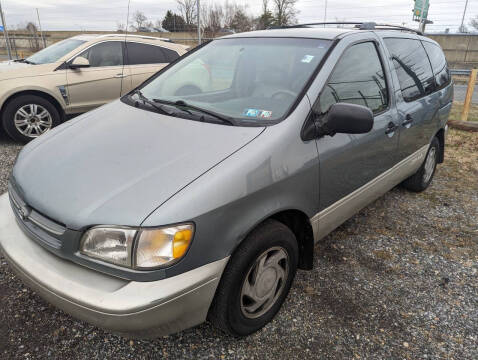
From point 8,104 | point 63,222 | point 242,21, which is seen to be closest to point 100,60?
point 8,104

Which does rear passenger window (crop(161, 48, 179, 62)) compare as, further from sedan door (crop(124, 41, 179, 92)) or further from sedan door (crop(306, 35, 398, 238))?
sedan door (crop(306, 35, 398, 238))

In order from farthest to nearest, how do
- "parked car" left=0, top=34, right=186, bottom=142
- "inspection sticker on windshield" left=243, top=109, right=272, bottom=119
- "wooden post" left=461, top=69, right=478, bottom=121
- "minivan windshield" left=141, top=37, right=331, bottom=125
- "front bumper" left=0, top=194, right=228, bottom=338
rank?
"wooden post" left=461, top=69, right=478, bottom=121
"parked car" left=0, top=34, right=186, bottom=142
"minivan windshield" left=141, top=37, right=331, bottom=125
"inspection sticker on windshield" left=243, top=109, right=272, bottom=119
"front bumper" left=0, top=194, right=228, bottom=338

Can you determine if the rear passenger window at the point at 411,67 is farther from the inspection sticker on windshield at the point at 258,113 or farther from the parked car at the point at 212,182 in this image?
the inspection sticker on windshield at the point at 258,113

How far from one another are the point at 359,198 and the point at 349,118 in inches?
35.5

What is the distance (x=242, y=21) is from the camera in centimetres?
3603

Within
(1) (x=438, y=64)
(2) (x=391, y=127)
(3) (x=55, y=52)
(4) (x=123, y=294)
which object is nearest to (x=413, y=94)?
(2) (x=391, y=127)

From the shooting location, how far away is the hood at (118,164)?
5.28ft

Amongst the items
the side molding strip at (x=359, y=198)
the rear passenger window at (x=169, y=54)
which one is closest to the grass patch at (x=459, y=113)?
the side molding strip at (x=359, y=198)

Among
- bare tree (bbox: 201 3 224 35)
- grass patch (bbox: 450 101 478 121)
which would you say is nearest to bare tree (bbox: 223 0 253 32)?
bare tree (bbox: 201 3 224 35)

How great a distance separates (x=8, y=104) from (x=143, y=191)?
4.67m

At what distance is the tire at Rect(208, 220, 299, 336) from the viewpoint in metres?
1.79

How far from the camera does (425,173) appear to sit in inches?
160

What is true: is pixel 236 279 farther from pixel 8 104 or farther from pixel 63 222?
pixel 8 104

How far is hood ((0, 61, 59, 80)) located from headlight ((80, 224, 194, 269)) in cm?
475
